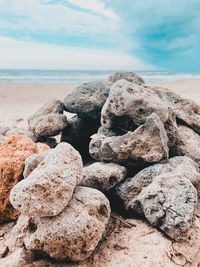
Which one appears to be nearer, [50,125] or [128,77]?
[50,125]

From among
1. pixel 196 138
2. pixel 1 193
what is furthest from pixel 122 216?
pixel 196 138

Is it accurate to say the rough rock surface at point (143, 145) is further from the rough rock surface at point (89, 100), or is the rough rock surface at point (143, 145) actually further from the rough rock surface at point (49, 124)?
the rough rock surface at point (49, 124)

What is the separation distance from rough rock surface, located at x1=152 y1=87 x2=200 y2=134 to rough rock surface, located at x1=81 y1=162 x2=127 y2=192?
65.5 inches

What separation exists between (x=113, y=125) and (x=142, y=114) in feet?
1.54

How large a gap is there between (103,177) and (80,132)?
2.01m

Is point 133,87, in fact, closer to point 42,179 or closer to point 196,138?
point 196,138

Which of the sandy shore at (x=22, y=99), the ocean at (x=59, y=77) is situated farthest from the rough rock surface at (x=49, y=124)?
the ocean at (x=59, y=77)

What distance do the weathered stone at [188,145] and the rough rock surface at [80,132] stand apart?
154 centimetres

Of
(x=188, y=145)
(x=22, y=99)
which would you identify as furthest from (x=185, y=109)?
(x=22, y=99)

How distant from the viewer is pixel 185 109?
5.04 meters

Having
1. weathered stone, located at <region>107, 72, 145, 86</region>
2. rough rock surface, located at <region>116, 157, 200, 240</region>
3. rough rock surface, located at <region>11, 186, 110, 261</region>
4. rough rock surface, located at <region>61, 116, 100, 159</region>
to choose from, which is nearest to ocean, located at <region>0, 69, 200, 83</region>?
weathered stone, located at <region>107, 72, 145, 86</region>

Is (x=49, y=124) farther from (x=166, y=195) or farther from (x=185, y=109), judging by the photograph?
(x=166, y=195)

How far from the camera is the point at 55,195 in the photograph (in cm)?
288

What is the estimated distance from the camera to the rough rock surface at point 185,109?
491 centimetres
